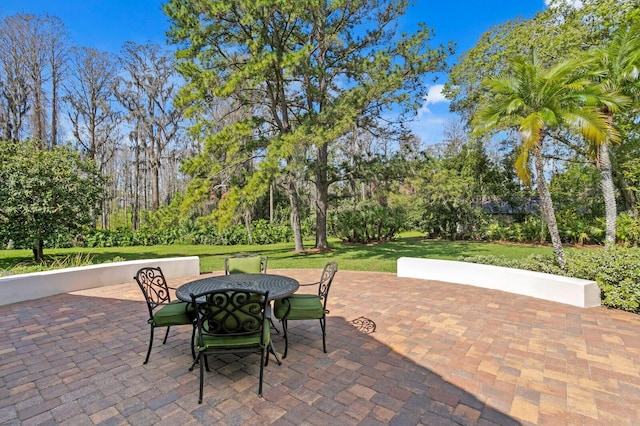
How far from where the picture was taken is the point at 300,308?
316cm

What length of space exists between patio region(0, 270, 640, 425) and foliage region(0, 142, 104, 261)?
182 inches

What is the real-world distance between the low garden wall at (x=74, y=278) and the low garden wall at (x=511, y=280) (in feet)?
16.7

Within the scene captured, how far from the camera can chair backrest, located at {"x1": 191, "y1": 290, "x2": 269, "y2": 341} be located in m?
2.39

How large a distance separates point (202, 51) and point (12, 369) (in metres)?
9.30

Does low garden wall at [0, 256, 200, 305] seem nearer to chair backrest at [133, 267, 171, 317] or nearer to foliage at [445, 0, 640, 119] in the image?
chair backrest at [133, 267, 171, 317]

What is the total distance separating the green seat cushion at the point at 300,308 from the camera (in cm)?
309

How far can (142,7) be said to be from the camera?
1028 centimetres

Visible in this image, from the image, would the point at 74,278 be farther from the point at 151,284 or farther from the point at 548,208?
the point at 548,208

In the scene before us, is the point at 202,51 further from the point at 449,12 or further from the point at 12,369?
the point at 12,369

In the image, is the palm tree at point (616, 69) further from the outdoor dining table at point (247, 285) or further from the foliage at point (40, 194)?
the foliage at point (40, 194)

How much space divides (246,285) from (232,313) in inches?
31.2

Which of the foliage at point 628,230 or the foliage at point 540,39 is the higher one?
the foliage at point 540,39

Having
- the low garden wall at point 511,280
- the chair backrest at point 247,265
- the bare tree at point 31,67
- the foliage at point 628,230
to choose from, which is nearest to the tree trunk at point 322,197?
the low garden wall at point 511,280

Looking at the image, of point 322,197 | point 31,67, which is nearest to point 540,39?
point 322,197
